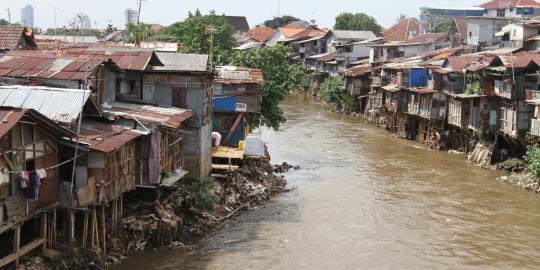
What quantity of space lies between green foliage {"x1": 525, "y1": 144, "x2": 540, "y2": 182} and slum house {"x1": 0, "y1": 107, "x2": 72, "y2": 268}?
2196 cm

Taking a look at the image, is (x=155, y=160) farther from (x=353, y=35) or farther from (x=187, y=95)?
(x=353, y=35)

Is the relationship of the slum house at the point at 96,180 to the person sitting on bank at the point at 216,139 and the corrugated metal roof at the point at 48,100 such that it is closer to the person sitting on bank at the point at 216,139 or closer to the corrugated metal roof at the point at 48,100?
the corrugated metal roof at the point at 48,100

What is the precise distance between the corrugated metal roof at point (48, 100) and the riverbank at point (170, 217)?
3.52 metres

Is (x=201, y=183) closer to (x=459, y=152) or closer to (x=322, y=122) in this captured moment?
(x=459, y=152)

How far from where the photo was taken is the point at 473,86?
3784 centimetres

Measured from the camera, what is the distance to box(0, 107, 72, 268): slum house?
1345 centimetres

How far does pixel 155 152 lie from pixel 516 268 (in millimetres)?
12108

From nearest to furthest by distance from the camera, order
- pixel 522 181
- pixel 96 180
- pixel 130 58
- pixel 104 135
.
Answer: pixel 96 180 → pixel 104 135 → pixel 130 58 → pixel 522 181

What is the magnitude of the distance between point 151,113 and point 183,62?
14.3 feet

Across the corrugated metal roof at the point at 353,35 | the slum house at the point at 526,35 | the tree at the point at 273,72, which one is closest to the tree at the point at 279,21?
the corrugated metal roof at the point at 353,35

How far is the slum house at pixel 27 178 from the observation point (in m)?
13.5

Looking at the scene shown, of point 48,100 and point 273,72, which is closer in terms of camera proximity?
point 48,100

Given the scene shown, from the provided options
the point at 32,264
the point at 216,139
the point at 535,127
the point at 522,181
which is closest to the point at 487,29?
the point at 535,127

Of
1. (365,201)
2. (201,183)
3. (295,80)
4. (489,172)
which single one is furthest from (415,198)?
(295,80)
